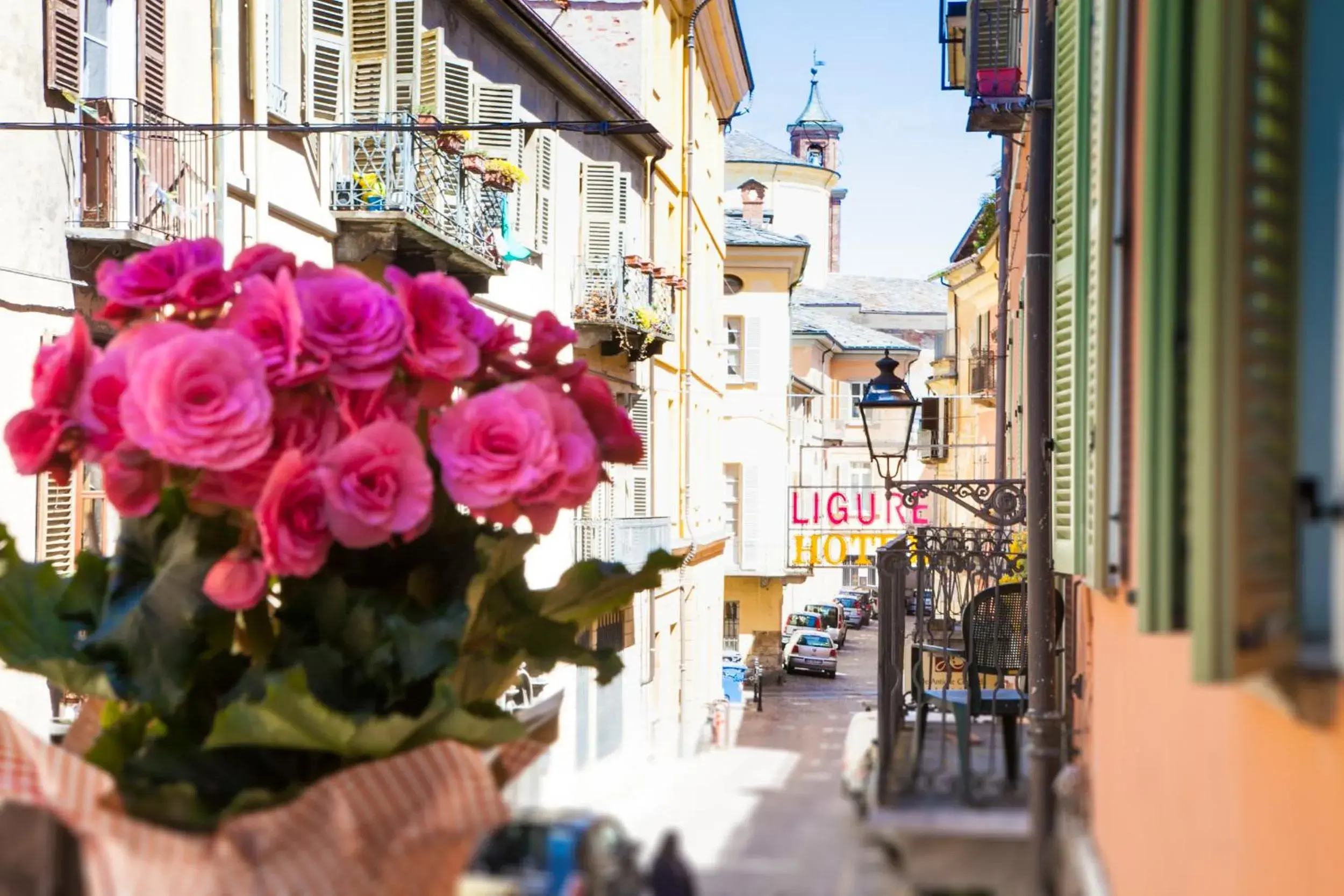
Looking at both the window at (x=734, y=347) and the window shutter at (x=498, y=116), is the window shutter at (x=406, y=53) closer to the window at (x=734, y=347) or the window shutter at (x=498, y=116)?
the window shutter at (x=498, y=116)

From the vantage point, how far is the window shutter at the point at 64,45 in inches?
303

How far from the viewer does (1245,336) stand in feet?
4.20

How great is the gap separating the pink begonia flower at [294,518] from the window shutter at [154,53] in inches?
291

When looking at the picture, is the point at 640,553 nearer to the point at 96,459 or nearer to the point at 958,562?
the point at 958,562

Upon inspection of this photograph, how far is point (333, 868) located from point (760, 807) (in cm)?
34

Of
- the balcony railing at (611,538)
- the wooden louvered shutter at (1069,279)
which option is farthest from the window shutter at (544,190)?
the wooden louvered shutter at (1069,279)

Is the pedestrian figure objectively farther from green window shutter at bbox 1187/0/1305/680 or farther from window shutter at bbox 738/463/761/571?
window shutter at bbox 738/463/761/571

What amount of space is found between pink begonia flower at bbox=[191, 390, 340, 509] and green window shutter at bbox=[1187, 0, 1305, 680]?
0.75m

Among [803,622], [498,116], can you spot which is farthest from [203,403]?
[803,622]

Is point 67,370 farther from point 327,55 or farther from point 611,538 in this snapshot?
point 611,538

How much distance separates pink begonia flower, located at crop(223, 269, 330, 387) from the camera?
1.50 m

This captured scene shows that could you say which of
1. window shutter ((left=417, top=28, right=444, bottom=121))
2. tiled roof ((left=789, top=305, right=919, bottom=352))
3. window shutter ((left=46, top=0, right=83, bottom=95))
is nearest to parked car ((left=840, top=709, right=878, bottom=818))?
window shutter ((left=46, top=0, right=83, bottom=95))

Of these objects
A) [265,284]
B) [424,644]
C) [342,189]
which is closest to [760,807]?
[424,644]

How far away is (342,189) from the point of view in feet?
35.5
